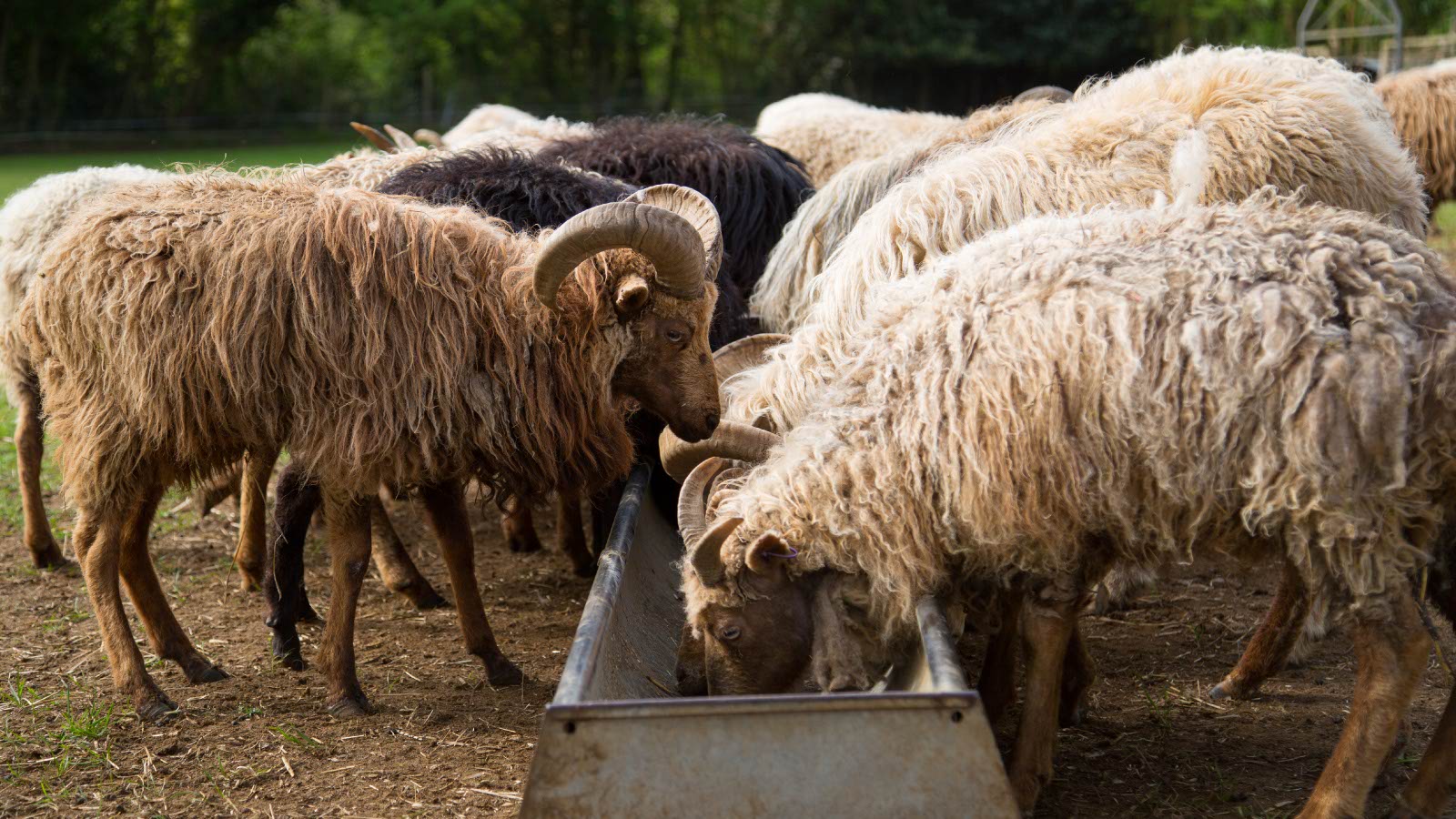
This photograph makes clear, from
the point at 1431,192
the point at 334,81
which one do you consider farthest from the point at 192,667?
the point at 334,81

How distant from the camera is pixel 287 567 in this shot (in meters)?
4.90

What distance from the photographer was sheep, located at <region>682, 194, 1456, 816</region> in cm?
304

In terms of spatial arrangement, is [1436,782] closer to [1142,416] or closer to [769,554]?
[1142,416]

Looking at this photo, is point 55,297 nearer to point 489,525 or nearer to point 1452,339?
point 489,525

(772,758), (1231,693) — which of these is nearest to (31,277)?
(772,758)

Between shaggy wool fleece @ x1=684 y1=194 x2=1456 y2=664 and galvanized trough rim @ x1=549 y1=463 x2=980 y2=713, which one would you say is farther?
shaggy wool fleece @ x1=684 y1=194 x2=1456 y2=664

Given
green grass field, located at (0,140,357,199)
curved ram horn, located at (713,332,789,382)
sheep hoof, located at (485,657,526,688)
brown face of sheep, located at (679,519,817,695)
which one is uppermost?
curved ram horn, located at (713,332,789,382)

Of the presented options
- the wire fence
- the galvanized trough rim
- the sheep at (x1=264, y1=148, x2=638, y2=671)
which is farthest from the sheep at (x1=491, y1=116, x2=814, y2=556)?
the wire fence

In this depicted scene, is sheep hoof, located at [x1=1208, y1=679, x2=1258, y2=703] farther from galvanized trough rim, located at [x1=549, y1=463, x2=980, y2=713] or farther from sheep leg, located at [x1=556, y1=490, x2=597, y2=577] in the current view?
sheep leg, located at [x1=556, y1=490, x2=597, y2=577]

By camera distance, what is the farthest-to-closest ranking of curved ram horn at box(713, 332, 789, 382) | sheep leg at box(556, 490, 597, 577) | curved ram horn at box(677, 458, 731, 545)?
sheep leg at box(556, 490, 597, 577), curved ram horn at box(713, 332, 789, 382), curved ram horn at box(677, 458, 731, 545)

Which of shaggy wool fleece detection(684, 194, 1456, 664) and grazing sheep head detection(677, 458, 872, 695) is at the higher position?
shaggy wool fleece detection(684, 194, 1456, 664)

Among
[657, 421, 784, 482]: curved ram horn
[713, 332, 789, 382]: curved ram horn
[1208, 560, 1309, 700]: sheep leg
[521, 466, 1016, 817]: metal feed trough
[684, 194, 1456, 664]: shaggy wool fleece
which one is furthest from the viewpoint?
[713, 332, 789, 382]: curved ram horn

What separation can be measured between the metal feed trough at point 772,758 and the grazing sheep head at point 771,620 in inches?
28.7

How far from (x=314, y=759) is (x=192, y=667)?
0.94m
